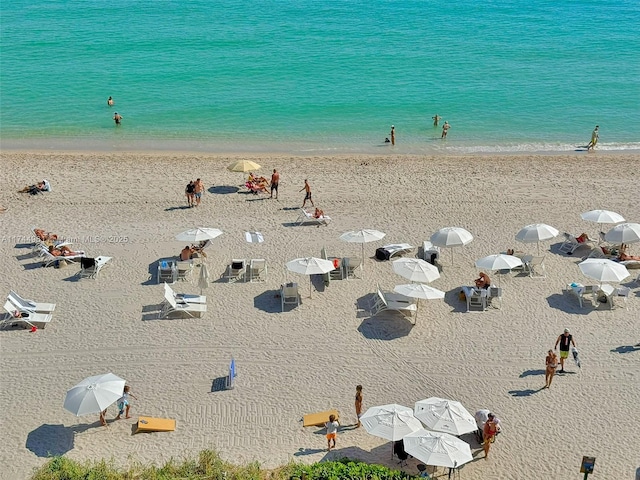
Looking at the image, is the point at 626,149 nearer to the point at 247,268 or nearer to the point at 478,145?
the point at 478,145

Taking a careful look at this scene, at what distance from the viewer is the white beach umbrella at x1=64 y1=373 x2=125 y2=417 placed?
11953mm

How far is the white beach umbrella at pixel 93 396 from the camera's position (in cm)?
1195

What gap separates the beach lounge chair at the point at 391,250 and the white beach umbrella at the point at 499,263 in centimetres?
237

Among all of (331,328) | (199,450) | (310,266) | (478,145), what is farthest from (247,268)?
(478,145)

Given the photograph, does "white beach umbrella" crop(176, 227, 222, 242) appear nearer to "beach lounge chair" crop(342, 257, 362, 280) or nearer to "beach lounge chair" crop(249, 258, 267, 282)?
"beach lounge chair" crop(249, 258, 267, 282)

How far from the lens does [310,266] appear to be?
1652 centimetres

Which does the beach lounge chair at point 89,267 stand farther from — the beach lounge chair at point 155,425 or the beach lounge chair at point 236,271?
the beach lounge chair at point 155,425

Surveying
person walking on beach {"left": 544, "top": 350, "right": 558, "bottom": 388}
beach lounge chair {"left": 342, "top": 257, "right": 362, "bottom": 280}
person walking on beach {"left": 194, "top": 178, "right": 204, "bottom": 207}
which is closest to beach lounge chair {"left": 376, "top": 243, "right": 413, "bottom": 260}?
beach lounge chair {"left": 342, "top": 257, "right": 362, "bottom": 280}

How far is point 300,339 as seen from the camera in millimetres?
15125

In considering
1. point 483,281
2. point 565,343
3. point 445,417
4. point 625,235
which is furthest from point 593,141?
point 445,417

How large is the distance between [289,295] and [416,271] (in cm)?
314

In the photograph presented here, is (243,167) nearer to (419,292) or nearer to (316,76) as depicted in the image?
(419,292)

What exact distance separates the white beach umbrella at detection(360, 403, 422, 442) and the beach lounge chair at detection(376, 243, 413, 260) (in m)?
7.35

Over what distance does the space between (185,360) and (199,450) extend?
2859mm
